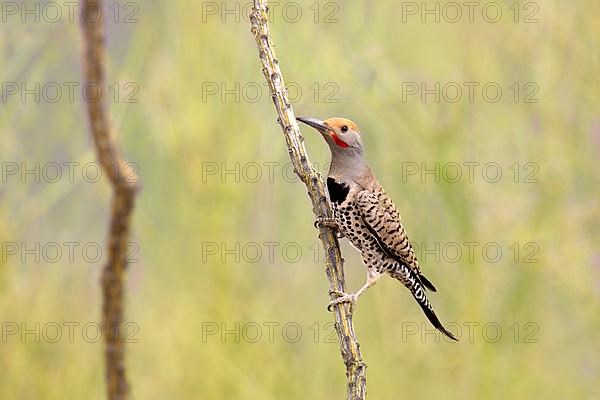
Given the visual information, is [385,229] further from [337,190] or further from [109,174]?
[109,174]

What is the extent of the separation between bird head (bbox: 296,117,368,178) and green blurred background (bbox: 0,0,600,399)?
120cm

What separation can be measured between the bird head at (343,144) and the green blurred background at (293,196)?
3.94 ft

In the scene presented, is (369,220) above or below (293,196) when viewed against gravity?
→ below

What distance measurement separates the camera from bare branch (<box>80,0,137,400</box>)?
0.58 metres

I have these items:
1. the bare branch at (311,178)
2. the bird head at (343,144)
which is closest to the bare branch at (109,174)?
the bare branch at (311,178)

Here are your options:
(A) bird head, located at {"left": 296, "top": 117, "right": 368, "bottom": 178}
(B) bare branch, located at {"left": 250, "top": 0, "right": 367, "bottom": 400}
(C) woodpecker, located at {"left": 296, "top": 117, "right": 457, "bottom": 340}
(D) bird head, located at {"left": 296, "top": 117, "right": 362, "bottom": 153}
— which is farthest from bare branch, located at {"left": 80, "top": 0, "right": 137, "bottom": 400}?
(C) woodpecker, located at {"left": 296, "top": 117, "right": 457, "bottom": 340}

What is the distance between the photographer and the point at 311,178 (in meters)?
2.25

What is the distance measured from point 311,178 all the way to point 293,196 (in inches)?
127

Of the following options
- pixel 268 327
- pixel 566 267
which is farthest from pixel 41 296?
pixel 566 267

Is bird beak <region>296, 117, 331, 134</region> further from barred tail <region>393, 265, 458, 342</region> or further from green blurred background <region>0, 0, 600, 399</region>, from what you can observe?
green blurred background <region>0, 0, 600, 399</region>

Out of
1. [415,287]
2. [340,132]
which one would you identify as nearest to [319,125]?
[340,132]

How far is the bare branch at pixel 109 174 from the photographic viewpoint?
0.58 meters

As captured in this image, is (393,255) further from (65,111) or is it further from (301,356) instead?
(301,356)

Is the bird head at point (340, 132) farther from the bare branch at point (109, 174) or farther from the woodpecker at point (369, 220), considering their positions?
the bare branch at point (109, 174)
